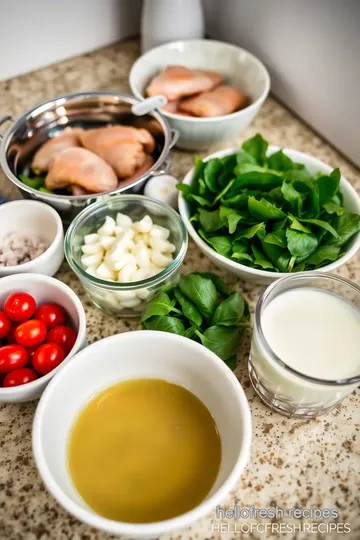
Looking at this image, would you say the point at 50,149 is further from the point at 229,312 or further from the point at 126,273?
the point at 229,312

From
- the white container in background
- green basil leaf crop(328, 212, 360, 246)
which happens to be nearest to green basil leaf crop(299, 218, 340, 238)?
green basil leaf crop(328, 212, 360, 246)

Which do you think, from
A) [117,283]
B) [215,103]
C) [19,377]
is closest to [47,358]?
[19,377]

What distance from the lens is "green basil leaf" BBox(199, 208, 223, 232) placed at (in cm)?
89

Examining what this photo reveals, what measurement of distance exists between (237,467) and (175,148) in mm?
807

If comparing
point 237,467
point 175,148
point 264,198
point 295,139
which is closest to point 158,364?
point 237,467

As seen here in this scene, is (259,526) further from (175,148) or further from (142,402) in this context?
(175,148)

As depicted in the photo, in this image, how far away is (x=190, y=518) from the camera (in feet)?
1.88

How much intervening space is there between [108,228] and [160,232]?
99mm

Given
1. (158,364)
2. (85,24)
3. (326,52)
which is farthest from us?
(85,24)

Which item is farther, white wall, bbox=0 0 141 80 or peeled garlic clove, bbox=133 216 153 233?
white wall, bbox=0 0 141 80

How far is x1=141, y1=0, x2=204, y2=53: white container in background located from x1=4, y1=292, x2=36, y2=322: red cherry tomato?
2.67 ft

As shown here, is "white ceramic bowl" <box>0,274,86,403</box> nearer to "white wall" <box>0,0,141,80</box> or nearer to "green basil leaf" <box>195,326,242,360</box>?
"green basil leaf" <box>195,326,242,360</box>

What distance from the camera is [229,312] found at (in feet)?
2.62

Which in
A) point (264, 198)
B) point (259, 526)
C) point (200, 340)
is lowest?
point (259, 526)
